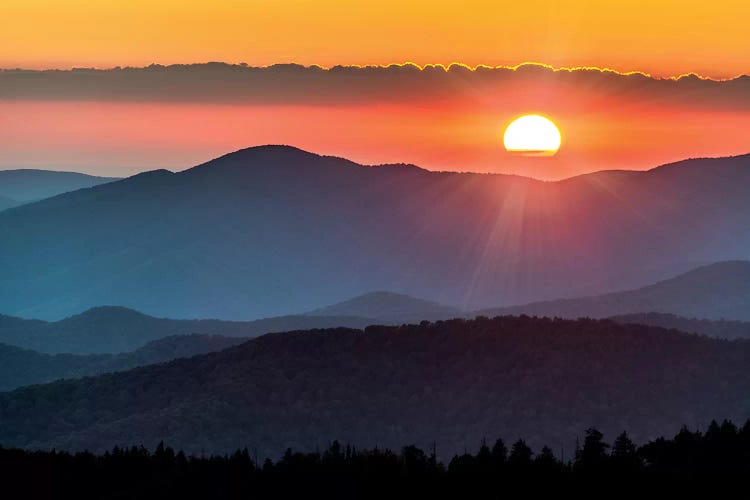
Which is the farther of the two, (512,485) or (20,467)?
(20,467)

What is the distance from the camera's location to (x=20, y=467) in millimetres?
159375

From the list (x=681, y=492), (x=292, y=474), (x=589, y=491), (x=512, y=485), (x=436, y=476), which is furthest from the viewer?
(x=292, y=474)

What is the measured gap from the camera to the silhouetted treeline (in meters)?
111

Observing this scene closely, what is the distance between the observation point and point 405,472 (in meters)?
133

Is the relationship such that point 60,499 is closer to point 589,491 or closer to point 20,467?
point 20,467

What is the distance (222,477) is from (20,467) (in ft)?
88.0

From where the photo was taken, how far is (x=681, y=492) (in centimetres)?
10044

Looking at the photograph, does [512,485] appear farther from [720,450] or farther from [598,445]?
[720,450]

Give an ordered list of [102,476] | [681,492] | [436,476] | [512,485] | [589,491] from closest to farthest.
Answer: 1. [681,492]
2. [589,491]
3. [512,485]
4. [436,476]
5. [102,476]

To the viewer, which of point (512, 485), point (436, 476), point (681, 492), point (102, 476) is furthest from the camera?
point (102, 476)

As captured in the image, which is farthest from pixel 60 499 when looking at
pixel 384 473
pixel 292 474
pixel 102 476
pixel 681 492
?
pixel 681 492

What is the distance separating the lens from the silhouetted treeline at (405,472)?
110938 mm

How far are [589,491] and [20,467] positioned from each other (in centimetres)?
6996

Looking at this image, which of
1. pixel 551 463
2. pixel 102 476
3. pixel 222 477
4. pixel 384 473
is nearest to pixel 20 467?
pixel 102 476
